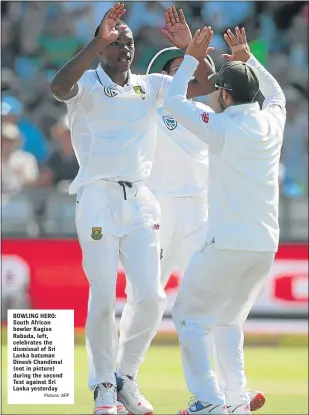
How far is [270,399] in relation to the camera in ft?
26.2

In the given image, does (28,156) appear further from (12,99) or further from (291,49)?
(291,49)

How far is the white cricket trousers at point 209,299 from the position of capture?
5.86 meters

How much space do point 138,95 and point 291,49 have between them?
7.82m

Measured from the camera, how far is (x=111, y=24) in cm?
601

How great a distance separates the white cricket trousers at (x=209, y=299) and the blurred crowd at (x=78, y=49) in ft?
20.8

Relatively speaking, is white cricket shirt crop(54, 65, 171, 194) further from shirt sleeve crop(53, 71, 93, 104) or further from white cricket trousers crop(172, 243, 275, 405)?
white cricket trousers crop(172, 243, 275, 405)

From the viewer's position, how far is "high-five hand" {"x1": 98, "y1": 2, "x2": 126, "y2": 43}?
595 cm

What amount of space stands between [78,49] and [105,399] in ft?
26.9

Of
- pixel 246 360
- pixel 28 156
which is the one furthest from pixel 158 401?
pixel 28 156

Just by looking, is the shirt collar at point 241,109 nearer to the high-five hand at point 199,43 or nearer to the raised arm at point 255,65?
the high-five hand at point 199,43

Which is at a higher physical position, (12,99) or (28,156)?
(12,99)

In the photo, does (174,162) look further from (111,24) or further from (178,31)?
(111,24)

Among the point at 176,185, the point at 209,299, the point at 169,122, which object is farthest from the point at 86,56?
the point at 176,185

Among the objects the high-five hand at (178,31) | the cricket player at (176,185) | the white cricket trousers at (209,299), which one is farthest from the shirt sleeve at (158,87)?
the white cricket trousers at (209,299)
